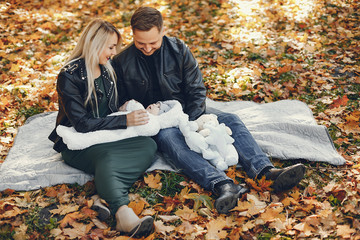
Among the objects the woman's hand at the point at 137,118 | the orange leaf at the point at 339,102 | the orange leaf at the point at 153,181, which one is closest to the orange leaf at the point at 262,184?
the orange leaf at the point at 153,181

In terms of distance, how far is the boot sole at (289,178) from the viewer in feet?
9.21

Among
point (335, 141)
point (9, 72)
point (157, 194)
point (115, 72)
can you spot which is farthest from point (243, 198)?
point (9, 72)

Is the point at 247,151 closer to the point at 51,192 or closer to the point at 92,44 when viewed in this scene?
the point at 92,44

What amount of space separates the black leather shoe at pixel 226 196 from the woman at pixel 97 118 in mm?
743

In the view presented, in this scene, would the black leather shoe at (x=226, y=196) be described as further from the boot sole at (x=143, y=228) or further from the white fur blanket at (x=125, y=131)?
the white fur blanket at (x=125, y=131)

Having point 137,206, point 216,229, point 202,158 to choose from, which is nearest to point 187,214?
point 216,229

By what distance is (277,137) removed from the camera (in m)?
3.57

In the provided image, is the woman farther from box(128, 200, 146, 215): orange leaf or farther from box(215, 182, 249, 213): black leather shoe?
box(215, 182, 249, 213): black leather shoe

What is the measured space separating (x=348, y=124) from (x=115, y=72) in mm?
2684

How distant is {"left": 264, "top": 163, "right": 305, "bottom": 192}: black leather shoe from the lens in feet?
9.21

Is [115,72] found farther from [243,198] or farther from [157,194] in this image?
[243,198]

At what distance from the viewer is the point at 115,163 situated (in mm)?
2865

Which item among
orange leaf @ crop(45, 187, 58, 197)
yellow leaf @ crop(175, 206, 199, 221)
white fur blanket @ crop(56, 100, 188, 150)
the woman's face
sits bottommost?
orange leaf @ crop(45, 187, 58, 197)

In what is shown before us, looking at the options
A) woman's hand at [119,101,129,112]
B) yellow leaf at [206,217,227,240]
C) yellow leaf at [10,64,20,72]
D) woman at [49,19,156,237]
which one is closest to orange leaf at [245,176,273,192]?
yellow leaf at [206,217,227,240]
